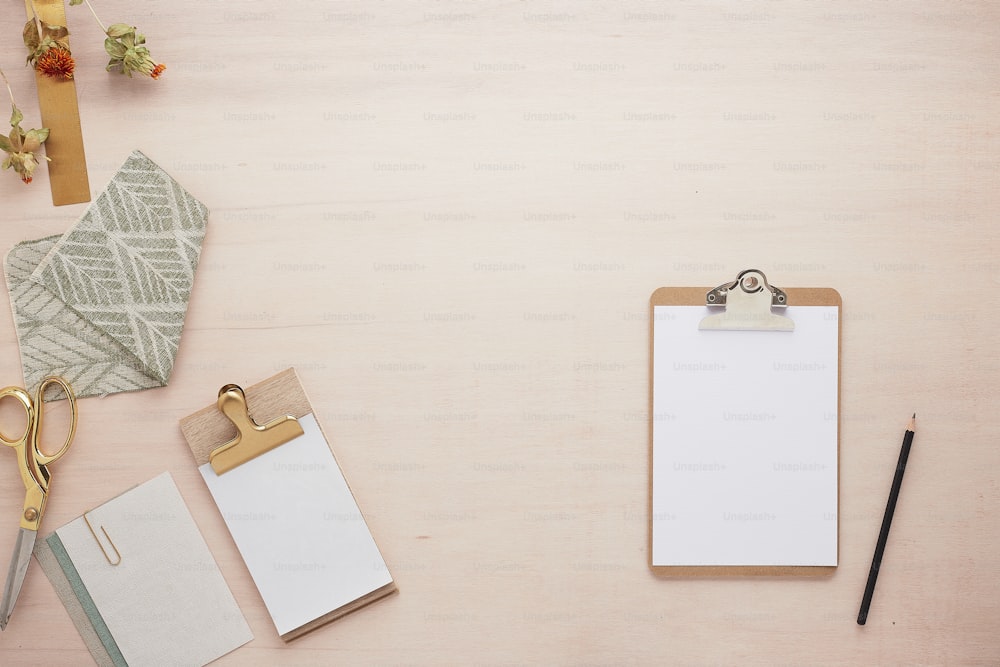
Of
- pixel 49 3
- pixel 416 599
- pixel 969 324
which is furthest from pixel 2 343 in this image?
pixel 969 324

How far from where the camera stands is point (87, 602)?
36.6 inches

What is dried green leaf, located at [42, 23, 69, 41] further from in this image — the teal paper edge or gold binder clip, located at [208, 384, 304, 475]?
the teal paper edge

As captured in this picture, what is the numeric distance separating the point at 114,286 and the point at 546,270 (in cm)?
58

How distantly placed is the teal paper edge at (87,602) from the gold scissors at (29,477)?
31 millimetres

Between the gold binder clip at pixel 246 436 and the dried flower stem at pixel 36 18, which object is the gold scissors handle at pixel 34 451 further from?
the dried flower stem at pixel 36 18

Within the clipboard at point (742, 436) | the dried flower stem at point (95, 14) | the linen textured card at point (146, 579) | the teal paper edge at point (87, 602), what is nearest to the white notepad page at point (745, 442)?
the clipboard at point (742, 436)

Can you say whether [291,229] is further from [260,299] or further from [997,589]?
[997,589]

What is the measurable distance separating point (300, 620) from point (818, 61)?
105cm

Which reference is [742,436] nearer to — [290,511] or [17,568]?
[290,511]

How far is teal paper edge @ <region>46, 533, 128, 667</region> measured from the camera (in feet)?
A: 3.05

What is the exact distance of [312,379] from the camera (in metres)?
0.94

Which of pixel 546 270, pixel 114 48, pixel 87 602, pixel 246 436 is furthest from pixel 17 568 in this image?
pixel 546 270

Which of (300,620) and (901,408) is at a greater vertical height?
(901,408)

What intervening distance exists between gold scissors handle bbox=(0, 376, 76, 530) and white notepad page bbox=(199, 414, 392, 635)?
0.66 feet
